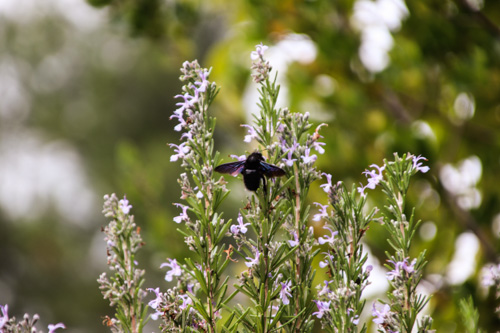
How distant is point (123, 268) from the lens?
138cm

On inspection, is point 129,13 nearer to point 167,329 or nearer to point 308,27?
point 308,27

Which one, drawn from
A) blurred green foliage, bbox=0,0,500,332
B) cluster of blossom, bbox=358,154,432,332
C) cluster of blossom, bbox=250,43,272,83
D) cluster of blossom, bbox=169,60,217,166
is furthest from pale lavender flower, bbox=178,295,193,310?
blurred green foliage, bbox=0,0,500,332


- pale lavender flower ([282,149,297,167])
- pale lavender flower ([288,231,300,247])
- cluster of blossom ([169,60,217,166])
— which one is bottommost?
pale lavender flower ([288,231,300,247])

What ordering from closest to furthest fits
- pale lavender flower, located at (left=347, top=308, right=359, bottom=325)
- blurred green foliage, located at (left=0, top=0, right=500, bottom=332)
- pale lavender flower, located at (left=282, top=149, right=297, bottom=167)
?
pale lavender flower, located at (left=347, top=308, right=359, bottom=325)
pale lavender flower, located at (left=282, top=149, right=297, bottom=167)
blurred green foliage, located at (left=0, top=0, right=500, bottom=332)

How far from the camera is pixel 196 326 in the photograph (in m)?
1.30

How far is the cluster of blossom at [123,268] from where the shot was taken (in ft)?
4.38

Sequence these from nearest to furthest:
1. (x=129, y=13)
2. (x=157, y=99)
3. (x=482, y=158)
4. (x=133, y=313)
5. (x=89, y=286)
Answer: (x=133, y=313)
(x=482, y=158)
(x=129, y=13)
(x=89, y=286)
(x=157, y=99)

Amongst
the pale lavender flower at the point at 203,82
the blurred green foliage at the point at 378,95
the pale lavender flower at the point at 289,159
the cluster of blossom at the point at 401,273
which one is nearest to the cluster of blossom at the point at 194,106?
the pale lavender flower at the point at 203,82

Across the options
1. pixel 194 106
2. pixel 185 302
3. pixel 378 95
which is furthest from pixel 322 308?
pixel 378 95

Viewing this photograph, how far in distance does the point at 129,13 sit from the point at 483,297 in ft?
9.72

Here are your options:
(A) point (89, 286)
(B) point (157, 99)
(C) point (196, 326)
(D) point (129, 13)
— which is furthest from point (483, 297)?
(B) point (157, 99)

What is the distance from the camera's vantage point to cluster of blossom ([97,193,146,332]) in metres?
1.33

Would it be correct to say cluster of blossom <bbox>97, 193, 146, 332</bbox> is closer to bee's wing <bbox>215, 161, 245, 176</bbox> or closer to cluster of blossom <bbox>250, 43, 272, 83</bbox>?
bee's wing <bbox>215, 161, 245, 176</bbox>

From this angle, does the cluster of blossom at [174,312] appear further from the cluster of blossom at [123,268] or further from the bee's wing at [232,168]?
the bee's wing at [232,168]
